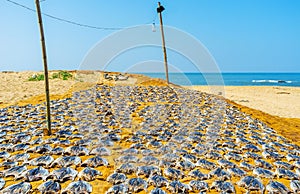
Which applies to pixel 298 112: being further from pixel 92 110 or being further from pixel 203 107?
pixel 92 110

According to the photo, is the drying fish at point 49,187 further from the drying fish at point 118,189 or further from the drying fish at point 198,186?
the drying fish at point 198,186

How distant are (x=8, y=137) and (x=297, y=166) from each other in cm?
713

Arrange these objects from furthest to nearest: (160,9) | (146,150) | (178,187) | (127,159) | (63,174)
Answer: (160,9) → (146,150) → (127,159) → (63,174) → (178,187)

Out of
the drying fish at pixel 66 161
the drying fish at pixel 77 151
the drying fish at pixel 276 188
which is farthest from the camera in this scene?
the drying fish at pixel 77 151

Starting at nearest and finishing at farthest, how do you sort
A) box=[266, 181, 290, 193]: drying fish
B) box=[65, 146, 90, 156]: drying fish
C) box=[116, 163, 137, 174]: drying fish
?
1. box=[266, 181, 290, 193]: drying fish
2. box=[116, 163, 137, 174]: drying fish
3. box=[65, 146, 90, 156]: drying fish

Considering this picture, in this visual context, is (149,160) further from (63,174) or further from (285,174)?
(285,174)

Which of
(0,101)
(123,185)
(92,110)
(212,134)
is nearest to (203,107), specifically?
(212,134)

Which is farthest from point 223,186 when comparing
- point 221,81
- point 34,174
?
point 221,81

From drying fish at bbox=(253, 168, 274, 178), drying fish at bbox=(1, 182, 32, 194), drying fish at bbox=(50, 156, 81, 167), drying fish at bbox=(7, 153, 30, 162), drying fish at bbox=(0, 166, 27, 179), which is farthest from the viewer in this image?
drying fish at bbox=(7, 153, 30, 162)

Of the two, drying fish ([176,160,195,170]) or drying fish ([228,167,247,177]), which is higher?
drying fish ([176,160,195,170])

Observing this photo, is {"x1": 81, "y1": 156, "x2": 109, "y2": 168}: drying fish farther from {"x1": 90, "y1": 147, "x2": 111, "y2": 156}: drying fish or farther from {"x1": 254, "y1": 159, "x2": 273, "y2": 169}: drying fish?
{"x1": 254, "y1": 159, "x2": 273, "y2": 169}: drying fish

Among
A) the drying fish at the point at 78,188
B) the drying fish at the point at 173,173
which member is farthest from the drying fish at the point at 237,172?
the drying fish at the point at 78,188

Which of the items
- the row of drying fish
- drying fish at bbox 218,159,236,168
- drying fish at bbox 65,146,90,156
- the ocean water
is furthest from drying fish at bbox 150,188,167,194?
the ocean water

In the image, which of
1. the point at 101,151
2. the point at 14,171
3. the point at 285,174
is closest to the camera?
the point at 14,171
